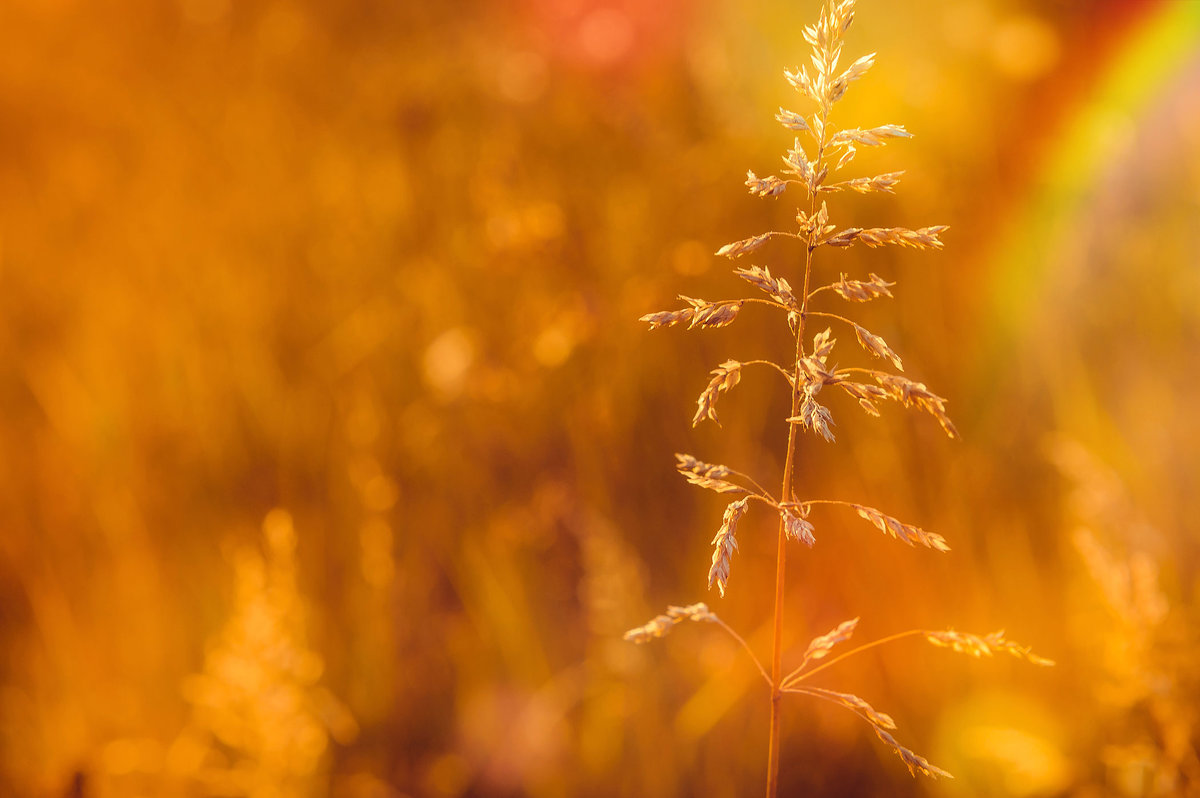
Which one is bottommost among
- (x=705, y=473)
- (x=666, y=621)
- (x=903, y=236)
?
(x=666, y=621)

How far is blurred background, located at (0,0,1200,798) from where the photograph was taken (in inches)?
62.9

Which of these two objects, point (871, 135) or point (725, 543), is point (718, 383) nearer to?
point (725, 543)

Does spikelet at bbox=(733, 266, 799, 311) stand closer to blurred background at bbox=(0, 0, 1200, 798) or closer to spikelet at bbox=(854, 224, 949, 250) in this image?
spikelet at bbox=(854, 224, 949, 250)

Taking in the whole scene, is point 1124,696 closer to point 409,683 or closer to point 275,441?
point 409,683

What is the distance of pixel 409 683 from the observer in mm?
1796

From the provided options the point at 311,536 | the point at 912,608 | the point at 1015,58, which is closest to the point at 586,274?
the point at 311,536

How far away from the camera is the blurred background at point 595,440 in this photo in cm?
160

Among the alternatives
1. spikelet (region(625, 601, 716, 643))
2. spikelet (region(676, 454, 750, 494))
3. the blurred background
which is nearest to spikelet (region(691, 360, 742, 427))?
spikelet (region(676, 454, 750, 494))

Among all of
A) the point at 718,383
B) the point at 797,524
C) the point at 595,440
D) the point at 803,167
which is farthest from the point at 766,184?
the point at 595,440

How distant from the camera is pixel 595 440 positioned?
1.89 metres

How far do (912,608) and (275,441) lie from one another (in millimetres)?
1462

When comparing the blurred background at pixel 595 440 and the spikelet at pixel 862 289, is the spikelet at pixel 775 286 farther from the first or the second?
the blurred background at pixel 595 440

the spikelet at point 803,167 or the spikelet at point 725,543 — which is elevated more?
the spikelet at point 803,167

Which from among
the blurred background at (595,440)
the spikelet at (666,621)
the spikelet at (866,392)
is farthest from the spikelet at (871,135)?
the blurred background at (595,440)
